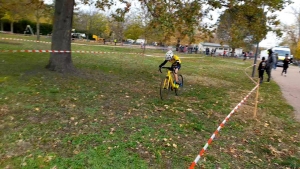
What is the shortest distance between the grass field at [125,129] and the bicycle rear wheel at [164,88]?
32 centimetres

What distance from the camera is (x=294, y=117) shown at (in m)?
8.12

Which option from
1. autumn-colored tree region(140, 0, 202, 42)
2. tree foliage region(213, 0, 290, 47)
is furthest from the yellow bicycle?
tree foliage region(213, 0, 290, 47)

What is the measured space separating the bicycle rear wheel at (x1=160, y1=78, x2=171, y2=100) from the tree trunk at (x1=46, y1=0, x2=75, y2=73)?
418 centimetres

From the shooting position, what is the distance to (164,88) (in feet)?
27.5

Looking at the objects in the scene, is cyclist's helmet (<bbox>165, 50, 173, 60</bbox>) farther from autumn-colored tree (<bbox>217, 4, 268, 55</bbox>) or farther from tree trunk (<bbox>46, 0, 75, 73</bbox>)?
tree trunk (<bbox>46, 0, 75, 73</bbox>)

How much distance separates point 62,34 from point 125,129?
6.24 meters

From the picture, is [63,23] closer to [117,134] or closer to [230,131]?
[117,134]

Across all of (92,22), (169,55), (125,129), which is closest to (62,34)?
(169,55)

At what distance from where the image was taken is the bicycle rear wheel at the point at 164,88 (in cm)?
828

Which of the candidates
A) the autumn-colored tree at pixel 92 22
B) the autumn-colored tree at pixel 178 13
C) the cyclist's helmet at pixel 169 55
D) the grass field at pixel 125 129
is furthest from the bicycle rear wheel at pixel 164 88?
the autumn-colored tree at pixel 92 22

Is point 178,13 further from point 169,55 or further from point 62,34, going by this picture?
point 62,34

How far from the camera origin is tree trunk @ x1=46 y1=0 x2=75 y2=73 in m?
9.90

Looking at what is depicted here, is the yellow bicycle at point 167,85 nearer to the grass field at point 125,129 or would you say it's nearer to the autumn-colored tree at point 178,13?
the grass field at point 125,129

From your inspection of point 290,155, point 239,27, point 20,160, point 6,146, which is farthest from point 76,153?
point 239,27
